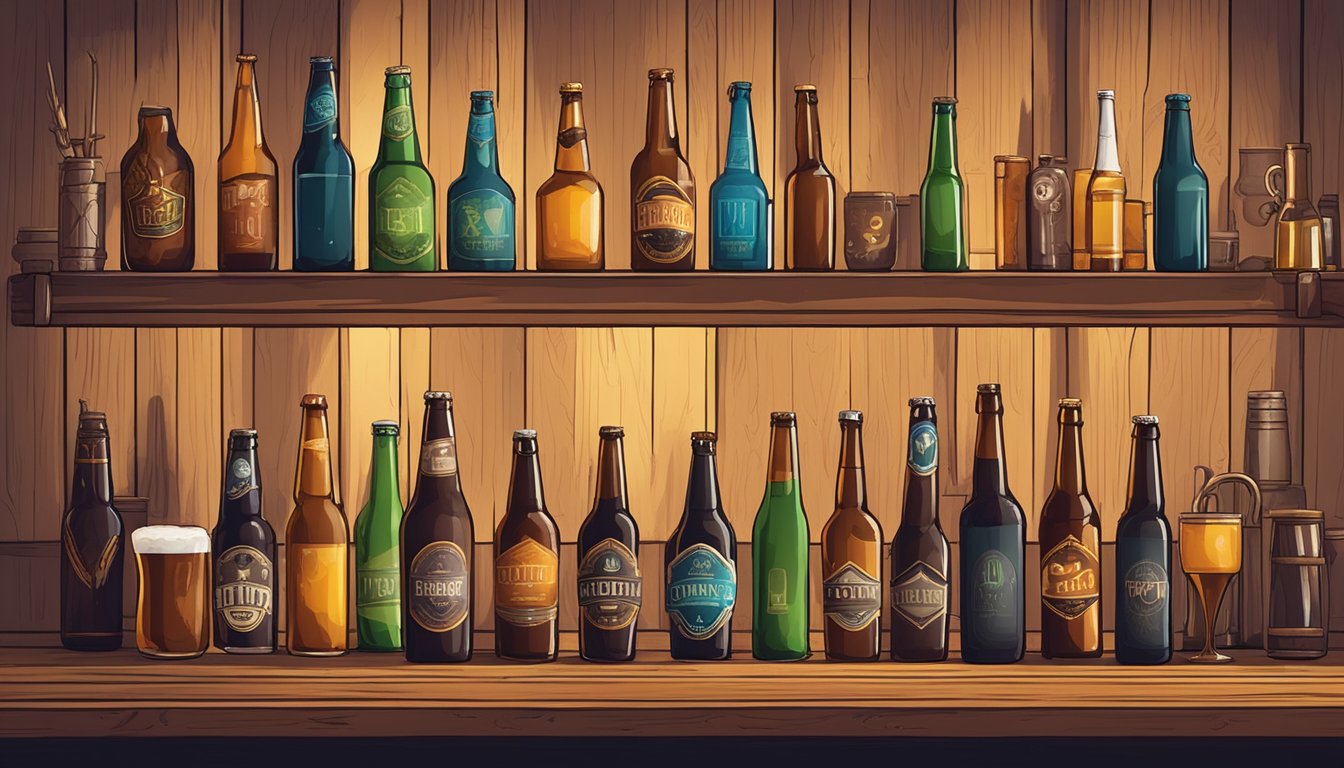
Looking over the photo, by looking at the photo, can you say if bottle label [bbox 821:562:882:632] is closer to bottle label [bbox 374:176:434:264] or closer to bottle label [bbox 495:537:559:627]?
bottle label [bbox 495:537:559:627]

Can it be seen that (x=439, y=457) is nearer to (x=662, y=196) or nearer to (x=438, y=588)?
(x=438, y=588)

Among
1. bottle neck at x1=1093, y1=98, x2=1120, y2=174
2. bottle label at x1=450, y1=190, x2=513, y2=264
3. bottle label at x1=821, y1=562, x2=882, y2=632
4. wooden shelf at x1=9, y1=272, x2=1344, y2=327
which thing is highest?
bottle neck at x1=1093, y1=98, x2=1120, y2=174

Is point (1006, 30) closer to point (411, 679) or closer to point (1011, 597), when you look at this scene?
point (1011, 597)

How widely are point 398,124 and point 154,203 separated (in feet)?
0.91

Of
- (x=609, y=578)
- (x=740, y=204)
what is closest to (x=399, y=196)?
(x=740, y=204)

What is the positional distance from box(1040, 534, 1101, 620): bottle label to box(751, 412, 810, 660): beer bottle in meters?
0.27

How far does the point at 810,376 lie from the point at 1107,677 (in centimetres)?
51

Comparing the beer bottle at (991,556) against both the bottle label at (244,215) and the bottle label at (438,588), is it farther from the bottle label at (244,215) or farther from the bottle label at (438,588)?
the bottle label at (244,215)

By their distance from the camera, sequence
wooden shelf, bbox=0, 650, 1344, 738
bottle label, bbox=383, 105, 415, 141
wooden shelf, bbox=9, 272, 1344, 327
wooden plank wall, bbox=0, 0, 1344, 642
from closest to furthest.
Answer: wooden shelf, bbox=0, 650, 1344, 738
wooden shelf, bbox=9, 272, 1344, 327
bottle label, bbox=383, 105, 415, 141
wooden plank wall, bbox=0, 0, 1344, 642

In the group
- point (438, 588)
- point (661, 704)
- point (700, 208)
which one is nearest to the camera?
point (661, 704)

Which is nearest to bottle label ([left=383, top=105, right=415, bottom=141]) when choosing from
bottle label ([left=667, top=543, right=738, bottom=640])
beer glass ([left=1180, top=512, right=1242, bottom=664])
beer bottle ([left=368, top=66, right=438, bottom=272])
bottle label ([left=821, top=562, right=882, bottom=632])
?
beer bottle ([left=368, top=66, right=438, bottom=272])

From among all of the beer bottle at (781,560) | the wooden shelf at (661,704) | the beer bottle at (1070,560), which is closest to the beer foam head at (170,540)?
the wooden shelf at (661,704)

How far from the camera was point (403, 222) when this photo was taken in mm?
1667

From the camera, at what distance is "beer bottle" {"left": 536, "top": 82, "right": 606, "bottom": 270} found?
1.70 meters
